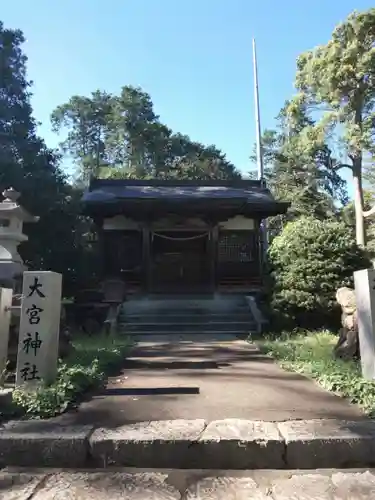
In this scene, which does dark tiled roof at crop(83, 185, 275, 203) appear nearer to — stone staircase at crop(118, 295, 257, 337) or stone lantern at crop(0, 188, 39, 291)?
stone staircase at crop(118, 295, 257, 337)

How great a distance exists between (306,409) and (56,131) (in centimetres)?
3985

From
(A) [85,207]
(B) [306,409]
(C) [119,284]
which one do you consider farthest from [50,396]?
(A) [85,207]

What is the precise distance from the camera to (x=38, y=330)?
482 centimetres

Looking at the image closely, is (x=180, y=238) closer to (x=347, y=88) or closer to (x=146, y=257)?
(x=146, y=257)

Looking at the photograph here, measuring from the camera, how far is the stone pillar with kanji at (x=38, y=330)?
15.3 feet

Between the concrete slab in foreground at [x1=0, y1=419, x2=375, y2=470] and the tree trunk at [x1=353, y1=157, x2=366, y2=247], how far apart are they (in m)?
21.0

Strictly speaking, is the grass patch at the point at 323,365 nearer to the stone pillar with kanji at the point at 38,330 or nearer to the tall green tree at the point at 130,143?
the stone pillar with kanji at the point at 38,330

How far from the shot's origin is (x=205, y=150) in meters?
39.6

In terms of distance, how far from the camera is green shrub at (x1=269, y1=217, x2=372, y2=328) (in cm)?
1064

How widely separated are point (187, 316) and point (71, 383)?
25.4 feet

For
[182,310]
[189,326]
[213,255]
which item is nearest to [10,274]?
[189,326]

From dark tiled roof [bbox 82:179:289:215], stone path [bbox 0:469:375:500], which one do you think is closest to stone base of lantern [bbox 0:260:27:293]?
stone path [bbox 0:469:375:500]

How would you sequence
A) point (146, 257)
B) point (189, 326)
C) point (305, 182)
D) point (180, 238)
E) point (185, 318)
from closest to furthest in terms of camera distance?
1. point (189, 326)
2. point (185, 318)
3. point (146, 257)
4. point (180, 238)
5. point (305, 182)

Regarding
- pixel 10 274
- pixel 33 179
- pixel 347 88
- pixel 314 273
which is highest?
pixel 347 88
